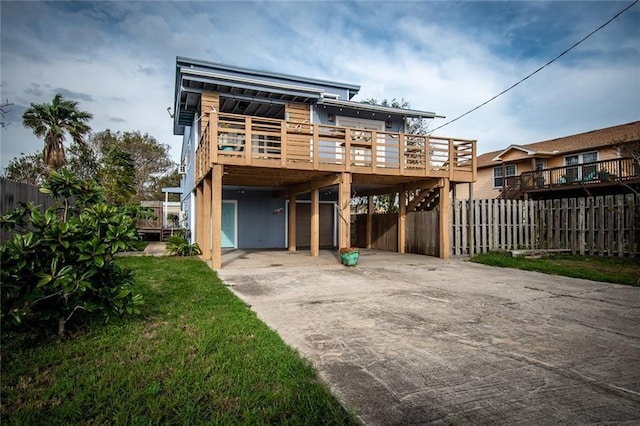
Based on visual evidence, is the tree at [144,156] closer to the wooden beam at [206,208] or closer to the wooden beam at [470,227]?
A: the wooden beam at [206,208]

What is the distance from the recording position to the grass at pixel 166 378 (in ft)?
7.92

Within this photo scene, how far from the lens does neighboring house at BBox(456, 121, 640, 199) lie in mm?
16516

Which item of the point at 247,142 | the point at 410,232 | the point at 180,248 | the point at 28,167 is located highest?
the point at 28,167

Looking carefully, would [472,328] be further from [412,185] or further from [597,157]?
[597,157]

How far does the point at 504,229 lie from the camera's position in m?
13.6

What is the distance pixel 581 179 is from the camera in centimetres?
1805

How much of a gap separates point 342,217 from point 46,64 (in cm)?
808

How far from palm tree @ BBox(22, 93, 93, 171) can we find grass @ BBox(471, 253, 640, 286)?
1864 centimetres

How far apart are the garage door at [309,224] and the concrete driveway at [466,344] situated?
30.2 ft

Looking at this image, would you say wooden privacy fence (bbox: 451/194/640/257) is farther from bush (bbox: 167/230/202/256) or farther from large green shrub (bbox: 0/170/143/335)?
large green shrub (bbox: 0/170/143/335)

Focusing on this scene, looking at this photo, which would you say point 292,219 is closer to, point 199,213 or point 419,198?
point 199,213

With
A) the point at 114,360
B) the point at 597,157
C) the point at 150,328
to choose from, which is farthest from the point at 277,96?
the point at 597,157

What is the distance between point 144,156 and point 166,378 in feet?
123

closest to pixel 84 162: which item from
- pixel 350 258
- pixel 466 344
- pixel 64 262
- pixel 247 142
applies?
pixel 247 142
